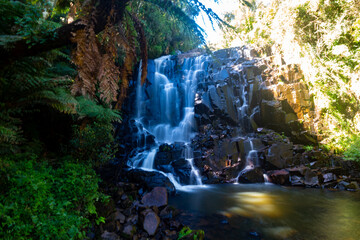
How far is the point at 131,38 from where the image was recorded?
2.46 m

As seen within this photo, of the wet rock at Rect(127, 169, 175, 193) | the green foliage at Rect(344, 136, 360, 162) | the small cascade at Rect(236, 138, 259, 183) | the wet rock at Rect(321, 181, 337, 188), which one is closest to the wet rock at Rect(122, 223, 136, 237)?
the wet rock at Rect(127, 169, 175, 193)

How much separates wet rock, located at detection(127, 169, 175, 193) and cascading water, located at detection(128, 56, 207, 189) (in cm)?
372

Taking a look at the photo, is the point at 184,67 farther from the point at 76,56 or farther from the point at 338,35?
the point at 76,56

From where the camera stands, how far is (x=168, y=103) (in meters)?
16.0

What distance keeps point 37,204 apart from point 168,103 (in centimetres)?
1374

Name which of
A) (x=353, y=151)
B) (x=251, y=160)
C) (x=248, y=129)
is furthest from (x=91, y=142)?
(x=353, y=151)

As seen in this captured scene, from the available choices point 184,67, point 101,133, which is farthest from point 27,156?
point 184,67

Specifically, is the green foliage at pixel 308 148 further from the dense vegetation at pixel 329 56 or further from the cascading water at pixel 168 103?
the cascading water at pixel 168 103

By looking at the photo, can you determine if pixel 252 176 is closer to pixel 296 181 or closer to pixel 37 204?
pixel 296 181

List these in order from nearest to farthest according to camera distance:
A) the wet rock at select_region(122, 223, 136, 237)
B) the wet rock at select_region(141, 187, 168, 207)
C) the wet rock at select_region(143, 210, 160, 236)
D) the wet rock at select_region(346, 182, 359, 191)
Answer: the wet rock at select_region(122, 223, 136, 237), the wet rock at select_region(143, 210, 160, 236), the wet rock at select_region(141, 187, 168, 207), the wet rock at select_region(346, 182, 359, 191)

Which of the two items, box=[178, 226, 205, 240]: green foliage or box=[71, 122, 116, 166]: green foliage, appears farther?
box=[71, 122, 116, 166]: green foliage

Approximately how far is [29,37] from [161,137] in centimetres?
1198

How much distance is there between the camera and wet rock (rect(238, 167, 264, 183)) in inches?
370

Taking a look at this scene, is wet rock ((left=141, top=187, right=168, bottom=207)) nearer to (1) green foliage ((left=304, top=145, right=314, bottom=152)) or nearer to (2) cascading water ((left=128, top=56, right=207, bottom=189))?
(2) cascading water ((left=128, top=56, right=207, bottom=189))
